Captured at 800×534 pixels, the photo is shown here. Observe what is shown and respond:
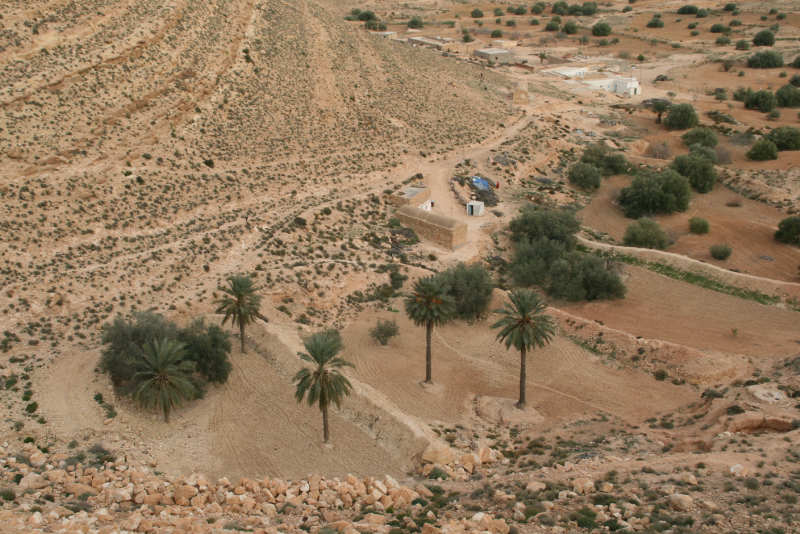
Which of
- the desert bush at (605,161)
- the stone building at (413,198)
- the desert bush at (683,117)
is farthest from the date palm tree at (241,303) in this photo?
the desert bush at (683,117)

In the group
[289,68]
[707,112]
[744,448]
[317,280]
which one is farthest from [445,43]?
[744,448]

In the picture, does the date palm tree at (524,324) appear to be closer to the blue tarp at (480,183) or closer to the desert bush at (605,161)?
the blue tarp at (480,183)

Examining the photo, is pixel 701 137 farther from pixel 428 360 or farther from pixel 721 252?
pixel 428 360

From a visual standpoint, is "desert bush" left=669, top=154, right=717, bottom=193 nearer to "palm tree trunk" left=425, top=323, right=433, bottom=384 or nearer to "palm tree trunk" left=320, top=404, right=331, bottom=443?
"palm tree trunk" left=425, top=323, right=433, bottom=384

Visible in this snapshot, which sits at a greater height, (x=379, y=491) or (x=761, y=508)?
(x=761, y=508)

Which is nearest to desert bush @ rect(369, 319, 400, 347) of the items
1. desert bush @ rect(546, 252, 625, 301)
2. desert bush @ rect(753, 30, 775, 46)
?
desert bush @ rect(546, 252, 625, 301)

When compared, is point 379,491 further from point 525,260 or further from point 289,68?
point 289,68
